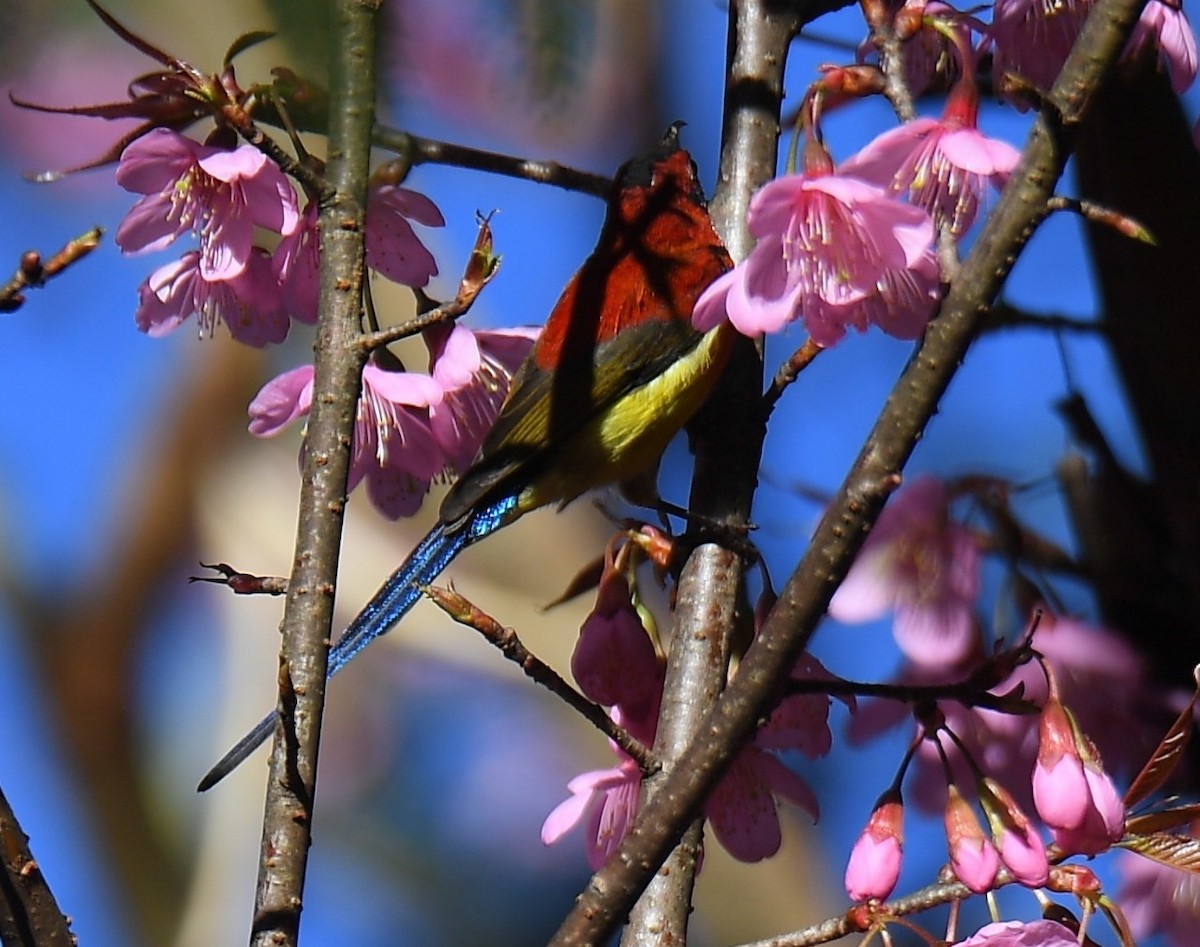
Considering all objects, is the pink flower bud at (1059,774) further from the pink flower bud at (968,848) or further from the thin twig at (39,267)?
the thin twig at (39,267)

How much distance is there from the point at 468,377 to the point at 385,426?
0.13m

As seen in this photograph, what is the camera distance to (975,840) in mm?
1243

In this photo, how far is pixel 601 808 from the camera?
1.59 m

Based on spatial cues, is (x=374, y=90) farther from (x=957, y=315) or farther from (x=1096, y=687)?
(x=1096, y=687)

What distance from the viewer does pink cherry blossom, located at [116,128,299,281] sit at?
1.44 meters

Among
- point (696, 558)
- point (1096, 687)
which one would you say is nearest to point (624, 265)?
point (696, 558)

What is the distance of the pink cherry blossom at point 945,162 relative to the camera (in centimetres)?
132

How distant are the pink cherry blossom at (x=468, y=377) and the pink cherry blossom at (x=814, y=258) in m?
0.36

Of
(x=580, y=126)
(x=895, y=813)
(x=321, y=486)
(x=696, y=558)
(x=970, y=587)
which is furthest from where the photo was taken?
(x=970, y=587)

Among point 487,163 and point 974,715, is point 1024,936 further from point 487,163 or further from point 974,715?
point 487,163

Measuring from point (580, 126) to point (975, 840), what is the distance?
719 millimetres

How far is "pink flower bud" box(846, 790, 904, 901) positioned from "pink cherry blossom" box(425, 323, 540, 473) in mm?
639

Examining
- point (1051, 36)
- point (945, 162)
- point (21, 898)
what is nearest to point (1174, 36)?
point (1051, 36)

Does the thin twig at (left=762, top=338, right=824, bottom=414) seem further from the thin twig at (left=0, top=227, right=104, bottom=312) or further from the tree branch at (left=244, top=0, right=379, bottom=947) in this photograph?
the thin twig at (left=0, top=227, right=104, bottom=312)
